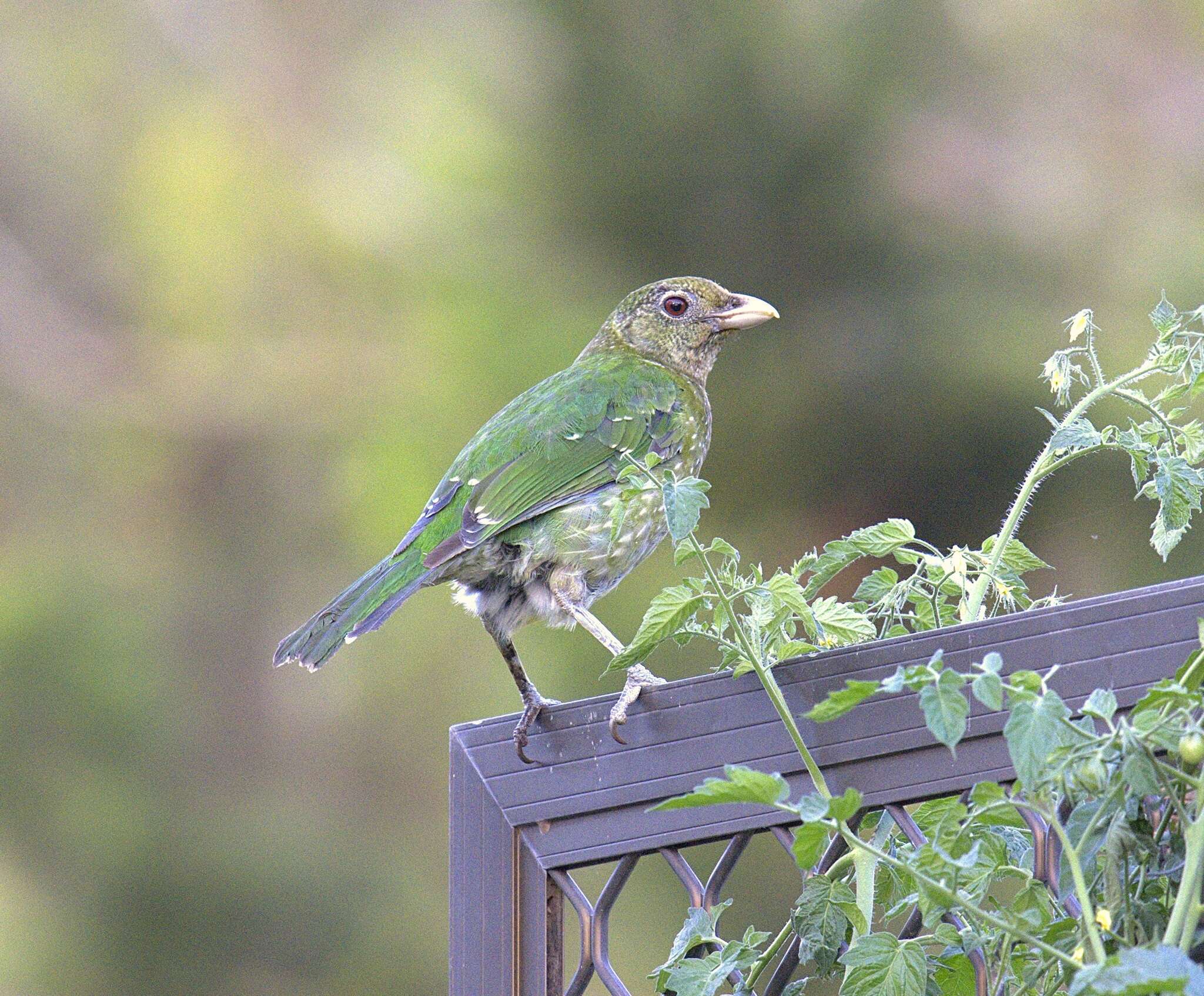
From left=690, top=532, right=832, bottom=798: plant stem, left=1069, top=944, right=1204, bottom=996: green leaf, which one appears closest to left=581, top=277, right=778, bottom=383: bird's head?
left=690, top=532, right=832, bottom=798: plant stem

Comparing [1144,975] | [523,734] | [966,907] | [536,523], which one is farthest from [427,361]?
[1144,975]

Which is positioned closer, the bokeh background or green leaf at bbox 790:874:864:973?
green leaf at bbox 790:874:864:973

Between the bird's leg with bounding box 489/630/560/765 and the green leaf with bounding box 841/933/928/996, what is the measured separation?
49 cm

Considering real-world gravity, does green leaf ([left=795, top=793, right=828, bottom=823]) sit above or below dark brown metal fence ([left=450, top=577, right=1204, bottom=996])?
below

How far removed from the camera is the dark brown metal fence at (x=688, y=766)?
1.21 m

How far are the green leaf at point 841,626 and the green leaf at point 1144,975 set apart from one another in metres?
0.58

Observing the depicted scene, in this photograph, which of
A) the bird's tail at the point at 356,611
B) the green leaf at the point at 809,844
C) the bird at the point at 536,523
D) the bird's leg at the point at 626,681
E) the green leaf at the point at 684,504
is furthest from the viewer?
the bird at the point at 536,523

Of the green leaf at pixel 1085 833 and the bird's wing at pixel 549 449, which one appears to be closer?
the green leaf at pixel 1085 833

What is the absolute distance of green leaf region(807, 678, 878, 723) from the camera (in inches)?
41.2

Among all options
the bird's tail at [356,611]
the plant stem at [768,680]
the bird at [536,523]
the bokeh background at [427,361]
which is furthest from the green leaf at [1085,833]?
the bokeh background at [427,361]

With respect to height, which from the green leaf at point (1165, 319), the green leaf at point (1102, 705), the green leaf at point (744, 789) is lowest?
the green leaf at point (744, 789)

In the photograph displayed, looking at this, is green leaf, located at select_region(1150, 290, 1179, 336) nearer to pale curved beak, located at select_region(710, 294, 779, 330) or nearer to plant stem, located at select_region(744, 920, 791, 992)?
plant stem, located at select_region(744, 920, 791, 992)

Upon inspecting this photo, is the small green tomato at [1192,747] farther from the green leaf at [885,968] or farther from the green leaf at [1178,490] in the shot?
the green leaf at [1178,490]

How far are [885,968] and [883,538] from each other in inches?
16.7
